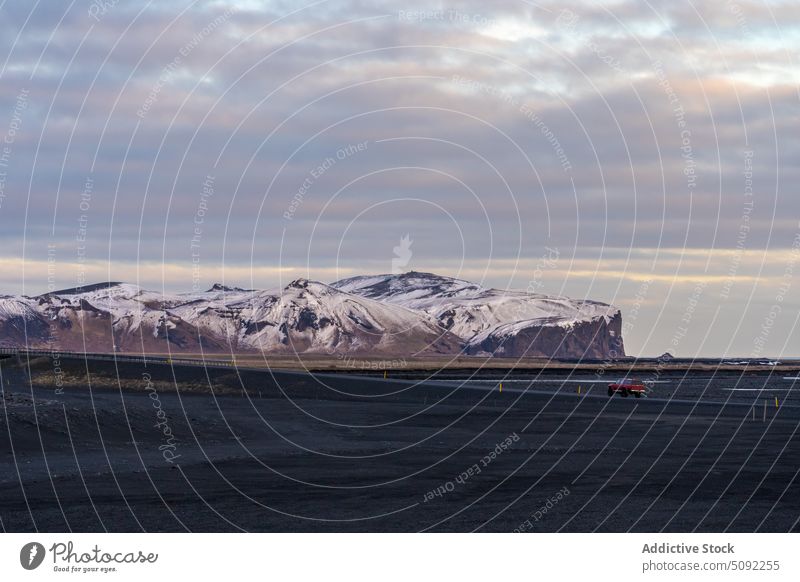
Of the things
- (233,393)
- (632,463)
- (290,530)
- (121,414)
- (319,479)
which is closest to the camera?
(290,530)

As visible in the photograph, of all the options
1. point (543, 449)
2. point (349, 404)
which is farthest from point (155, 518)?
point (349, 404)

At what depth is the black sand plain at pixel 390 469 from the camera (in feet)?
89.5

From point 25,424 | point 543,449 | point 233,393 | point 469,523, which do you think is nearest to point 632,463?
point 543,449

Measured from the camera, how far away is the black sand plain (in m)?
27.3

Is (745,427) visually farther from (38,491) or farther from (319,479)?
(38,491)

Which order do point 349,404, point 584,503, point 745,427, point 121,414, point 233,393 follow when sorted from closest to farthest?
point 584,503
point 121,414
point 745,427
point 349,404
point 233,393

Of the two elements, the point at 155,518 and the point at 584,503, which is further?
the point at 584,503

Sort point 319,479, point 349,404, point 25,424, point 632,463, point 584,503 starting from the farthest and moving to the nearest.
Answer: point 349,404 → point 25,424 → point 632,463 → point 319,479 → point 584,503

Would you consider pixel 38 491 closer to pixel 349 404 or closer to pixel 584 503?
pixel 584 503

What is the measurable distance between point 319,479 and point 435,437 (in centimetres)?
1917

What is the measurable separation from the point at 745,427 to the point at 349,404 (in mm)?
28919

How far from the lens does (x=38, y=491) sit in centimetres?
3112

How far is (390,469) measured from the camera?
38656mm

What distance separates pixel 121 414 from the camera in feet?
175
